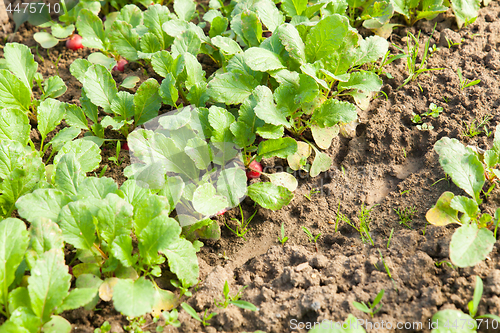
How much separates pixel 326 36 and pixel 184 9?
1.14 metres

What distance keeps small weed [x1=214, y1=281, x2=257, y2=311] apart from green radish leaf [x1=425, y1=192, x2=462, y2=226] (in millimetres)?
911

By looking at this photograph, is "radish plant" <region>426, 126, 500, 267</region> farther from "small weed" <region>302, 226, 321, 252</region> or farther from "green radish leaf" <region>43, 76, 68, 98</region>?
"green radish leaf" <region>43, 76, 68, 98</region>

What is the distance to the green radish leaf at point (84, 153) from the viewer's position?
2057mm

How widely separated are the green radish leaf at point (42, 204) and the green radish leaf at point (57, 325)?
0.43 meters

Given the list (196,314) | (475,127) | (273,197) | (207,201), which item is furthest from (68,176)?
(475,127)

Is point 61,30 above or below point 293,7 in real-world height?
below

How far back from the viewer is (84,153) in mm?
2086

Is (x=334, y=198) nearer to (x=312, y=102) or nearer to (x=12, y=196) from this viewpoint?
(x=312, y=102)

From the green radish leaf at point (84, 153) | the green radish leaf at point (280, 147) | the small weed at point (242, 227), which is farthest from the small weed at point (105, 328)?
the green radish leaf at point (280, 147)

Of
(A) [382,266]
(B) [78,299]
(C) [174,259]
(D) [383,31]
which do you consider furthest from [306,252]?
(D) [383,31]

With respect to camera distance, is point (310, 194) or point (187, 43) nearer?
point (310, 194)

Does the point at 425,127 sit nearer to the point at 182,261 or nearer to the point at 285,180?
the point at 285,180

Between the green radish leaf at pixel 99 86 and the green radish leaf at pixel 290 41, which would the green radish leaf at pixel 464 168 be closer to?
the green radish leaf at pixel 290 41

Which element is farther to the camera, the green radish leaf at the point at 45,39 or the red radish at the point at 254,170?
the green radish leaf at the point at 45,39
